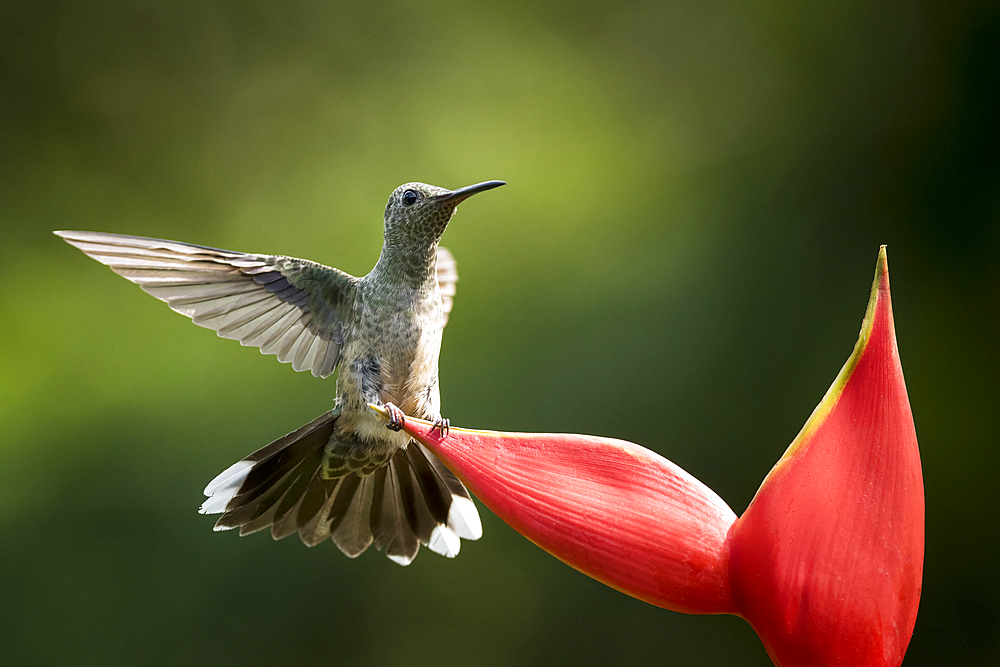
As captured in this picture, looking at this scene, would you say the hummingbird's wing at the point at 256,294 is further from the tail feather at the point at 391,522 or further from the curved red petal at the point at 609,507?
the curved red petal at the point at 609,507

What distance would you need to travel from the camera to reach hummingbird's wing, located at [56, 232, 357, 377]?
74 centimetres

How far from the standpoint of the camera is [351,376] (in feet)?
2.68

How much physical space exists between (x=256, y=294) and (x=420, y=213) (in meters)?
0.19

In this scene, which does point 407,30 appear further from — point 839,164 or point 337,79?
point 839,164

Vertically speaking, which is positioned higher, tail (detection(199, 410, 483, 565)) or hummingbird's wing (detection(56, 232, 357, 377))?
hummingbird's wing (detection(56, 232, 357, 377))

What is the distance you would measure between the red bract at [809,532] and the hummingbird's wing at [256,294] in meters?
0.44

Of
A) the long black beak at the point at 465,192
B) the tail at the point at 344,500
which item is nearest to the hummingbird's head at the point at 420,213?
the long black beak at the point at 465,192

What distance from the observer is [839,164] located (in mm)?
1704

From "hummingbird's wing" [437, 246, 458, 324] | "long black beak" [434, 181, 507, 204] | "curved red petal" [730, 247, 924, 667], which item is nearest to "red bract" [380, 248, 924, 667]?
"curved red petal" [730, 247, 924, 667]

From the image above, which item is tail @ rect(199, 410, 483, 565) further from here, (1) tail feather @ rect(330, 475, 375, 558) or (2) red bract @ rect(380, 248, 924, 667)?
(2) red bract @ rect(380, 248, 924, 667)

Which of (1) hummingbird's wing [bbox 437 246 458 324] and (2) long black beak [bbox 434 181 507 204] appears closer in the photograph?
(2) long black beak [bbox 434 181 507 204]

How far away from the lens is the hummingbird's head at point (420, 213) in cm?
75

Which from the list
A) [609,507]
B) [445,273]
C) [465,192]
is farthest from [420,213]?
[609,507]

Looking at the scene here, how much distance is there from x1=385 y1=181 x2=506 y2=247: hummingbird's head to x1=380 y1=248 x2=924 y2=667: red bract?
1.20ft
